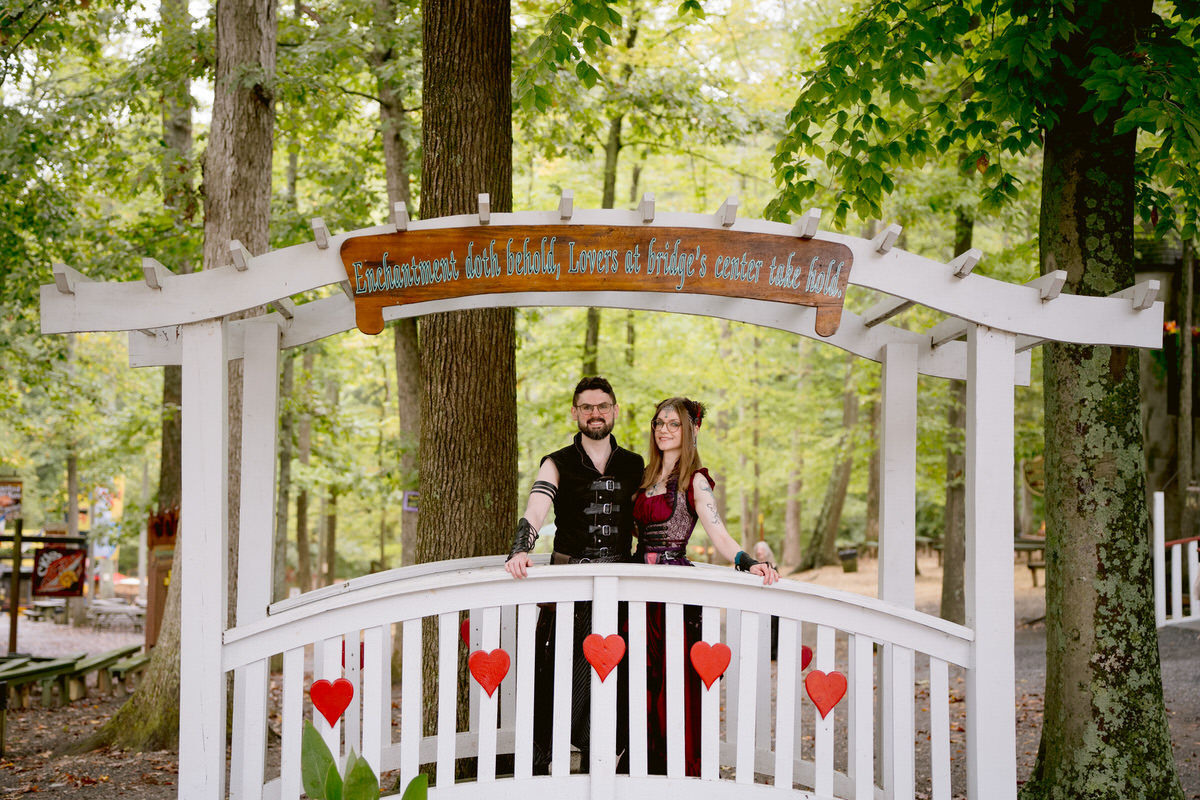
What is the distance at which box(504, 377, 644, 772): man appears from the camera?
4.47 m

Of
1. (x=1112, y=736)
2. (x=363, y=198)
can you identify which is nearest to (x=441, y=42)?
(x=1112, y=736)

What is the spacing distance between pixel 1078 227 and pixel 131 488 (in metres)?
42.0

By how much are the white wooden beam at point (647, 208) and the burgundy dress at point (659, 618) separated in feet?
3.98

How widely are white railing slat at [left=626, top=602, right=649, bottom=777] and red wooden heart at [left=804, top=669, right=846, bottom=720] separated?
65 cm

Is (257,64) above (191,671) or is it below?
above

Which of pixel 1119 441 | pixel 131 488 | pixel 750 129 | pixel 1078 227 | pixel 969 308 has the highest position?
pixel 750 129

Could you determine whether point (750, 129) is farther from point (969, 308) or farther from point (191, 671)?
point (191, 671)

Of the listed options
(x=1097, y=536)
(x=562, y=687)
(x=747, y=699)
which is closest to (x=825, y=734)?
(x=747, y=699)

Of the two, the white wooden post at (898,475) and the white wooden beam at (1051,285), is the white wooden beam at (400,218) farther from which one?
the white wooden beam at (1051,285)

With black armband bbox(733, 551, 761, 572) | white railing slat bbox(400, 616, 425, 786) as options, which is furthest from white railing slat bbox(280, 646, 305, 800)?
black armband bbox(733, 551, 761, 572)

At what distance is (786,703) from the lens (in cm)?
407

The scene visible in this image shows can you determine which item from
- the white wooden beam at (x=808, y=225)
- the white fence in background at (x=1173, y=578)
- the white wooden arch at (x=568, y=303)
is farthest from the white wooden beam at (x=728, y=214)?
the white fence in background at (x=1173, y=578)

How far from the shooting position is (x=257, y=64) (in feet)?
25.2

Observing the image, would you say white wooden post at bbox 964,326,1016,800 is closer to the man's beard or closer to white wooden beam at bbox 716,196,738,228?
white wooden beam at bbox 716,196,738,228
